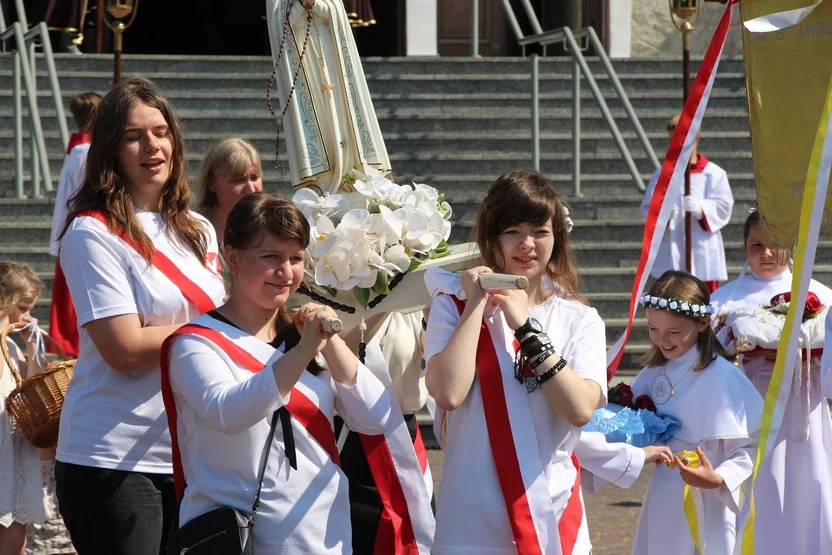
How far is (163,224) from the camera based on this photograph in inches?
130

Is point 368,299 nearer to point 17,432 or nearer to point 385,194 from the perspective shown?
point 385,194

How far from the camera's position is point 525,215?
126 inches

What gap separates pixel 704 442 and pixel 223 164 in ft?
6.12

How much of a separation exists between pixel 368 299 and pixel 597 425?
962mm

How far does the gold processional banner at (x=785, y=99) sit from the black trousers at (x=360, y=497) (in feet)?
4.47

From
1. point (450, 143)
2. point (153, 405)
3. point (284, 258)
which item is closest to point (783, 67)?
point (284, 258)

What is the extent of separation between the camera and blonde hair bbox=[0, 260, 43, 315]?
5.18m

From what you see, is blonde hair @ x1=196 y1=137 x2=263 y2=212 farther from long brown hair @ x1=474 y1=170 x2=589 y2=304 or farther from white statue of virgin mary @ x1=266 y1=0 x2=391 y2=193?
long brown hair @ x1=474 y1=170 x2=589 y2=304

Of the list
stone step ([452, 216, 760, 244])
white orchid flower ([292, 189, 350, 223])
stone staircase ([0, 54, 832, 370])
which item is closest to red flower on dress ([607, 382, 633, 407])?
white orchid flower ([292, 189, 350, 223])

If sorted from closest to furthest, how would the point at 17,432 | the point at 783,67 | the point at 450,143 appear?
the point at 783,67, the point at 17,432, the point at 450,143

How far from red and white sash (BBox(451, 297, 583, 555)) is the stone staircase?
682cm

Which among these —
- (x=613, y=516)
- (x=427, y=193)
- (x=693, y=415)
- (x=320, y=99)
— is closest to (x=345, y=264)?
(x=427, y=193)

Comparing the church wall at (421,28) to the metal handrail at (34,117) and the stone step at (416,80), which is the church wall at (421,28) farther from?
the metal handrail at (34,117)

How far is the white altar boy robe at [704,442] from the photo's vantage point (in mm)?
4156
